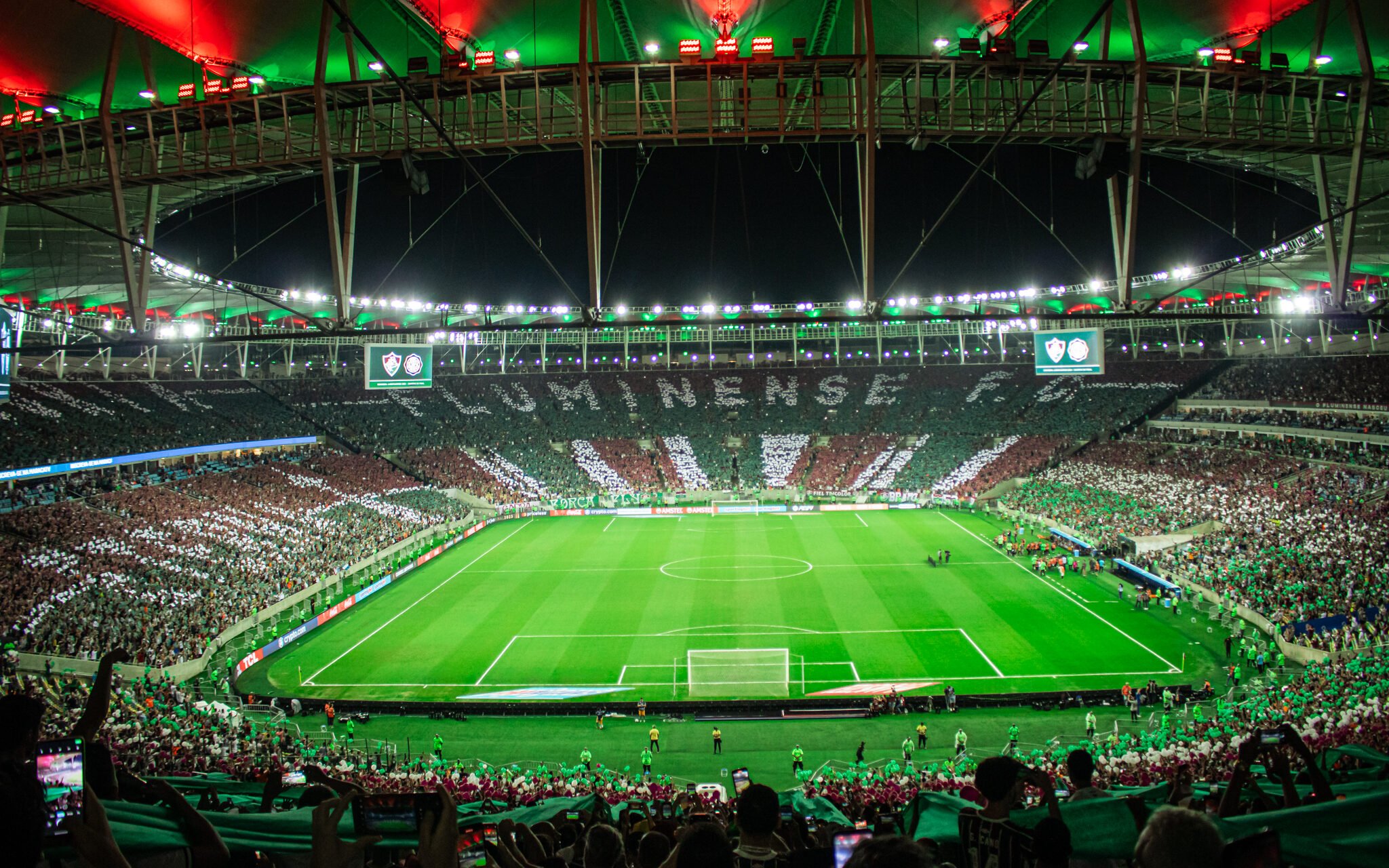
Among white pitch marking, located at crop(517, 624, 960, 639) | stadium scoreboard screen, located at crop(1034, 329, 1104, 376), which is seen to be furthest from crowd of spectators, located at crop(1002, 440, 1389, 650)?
white pitch marking, located at crop(517, 624, 960, 639)

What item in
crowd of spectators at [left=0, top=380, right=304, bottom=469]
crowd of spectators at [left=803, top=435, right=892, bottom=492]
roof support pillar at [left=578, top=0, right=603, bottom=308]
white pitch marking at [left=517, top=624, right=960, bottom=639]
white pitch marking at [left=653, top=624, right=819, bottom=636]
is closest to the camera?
roof support pillar at [left=578, top=0, right=603, bottom=308]

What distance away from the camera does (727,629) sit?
93.6ft

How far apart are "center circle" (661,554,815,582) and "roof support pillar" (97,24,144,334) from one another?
2474cm

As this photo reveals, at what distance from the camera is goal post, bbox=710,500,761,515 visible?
53.9 meters

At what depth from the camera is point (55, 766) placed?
350cm

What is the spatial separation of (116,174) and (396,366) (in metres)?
18.2

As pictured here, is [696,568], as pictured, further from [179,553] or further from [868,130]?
[868,130]

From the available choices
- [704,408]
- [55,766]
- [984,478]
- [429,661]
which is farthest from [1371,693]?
[704,408]

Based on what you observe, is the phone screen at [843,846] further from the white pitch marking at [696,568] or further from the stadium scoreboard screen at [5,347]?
the white pitch marking at [696,568]

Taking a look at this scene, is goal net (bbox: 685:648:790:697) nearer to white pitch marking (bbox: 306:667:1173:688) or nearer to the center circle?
white pitch marking (bbox: 306:667:1173:688)

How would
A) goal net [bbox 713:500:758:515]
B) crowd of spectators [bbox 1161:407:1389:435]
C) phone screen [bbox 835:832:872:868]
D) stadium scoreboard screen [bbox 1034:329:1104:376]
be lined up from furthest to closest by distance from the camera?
goal net [bbox 713:500:758:515], crowd of spectators [bbox 1161:407:1389:435], stadium scoreboard screen [bbox 1034:329:1104:376], phone screen [bbox 835:832:872:868]

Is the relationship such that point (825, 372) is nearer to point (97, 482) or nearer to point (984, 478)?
point (984, 478)

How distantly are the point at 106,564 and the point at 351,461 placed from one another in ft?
78.2

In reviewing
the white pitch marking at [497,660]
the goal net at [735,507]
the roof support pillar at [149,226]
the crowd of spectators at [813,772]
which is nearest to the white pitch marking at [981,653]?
the crowd of spectators at [813,772]
